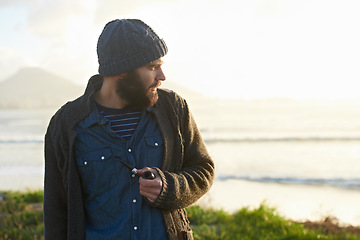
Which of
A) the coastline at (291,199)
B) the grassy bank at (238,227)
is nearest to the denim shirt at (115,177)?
the grassy bank at (238,227)

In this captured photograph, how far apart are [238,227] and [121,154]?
3515 mm

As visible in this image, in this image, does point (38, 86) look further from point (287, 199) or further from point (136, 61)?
point (136, 61)

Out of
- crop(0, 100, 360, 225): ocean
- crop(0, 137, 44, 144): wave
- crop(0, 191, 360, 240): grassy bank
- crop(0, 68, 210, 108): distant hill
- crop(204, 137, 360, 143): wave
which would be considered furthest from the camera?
crop(0, 68, 210, 108): distant hill

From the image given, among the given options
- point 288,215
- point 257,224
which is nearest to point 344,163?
point 288,215

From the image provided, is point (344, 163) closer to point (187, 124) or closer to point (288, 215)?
point (288, 215)

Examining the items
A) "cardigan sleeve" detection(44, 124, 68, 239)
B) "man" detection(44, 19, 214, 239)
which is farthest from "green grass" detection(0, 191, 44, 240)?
"man" detection(44, 19, 214, 239)

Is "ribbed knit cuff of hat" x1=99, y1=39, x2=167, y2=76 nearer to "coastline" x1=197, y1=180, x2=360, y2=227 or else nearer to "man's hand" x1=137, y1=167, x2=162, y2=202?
"man's hand" x1=137, y1=167, x2=162, y2=202

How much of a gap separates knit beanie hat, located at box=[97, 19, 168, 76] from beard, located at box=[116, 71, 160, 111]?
0.06 meters

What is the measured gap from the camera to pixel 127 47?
2230mm

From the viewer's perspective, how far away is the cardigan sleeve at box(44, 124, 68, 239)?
7.56 feet

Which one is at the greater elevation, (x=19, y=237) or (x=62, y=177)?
(x=62, y=177)

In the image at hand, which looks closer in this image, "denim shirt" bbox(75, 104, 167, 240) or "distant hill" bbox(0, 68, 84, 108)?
"denim shirt" bbox(75, 104, 167, 240)

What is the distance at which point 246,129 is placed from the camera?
27.2m

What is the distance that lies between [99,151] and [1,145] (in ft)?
71.7
